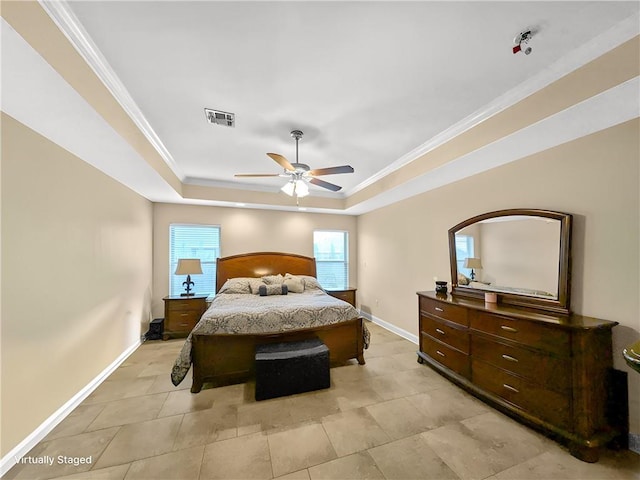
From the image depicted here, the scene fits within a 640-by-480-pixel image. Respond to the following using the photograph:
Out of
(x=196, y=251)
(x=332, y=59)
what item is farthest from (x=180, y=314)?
(x=332, y=59)

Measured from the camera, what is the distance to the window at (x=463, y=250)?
10.3 feet

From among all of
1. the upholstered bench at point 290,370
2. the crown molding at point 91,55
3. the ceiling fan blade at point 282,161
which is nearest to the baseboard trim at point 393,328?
the upholstered bench at point 290,370

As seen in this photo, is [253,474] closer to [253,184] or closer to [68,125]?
[68,125]

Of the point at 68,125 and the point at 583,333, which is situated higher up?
the point at 68,125

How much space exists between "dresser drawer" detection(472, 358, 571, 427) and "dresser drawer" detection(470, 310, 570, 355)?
0.33 metres

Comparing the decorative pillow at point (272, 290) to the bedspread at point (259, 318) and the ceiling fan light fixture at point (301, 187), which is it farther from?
the ceiling fan light fixture at point (301, 187)

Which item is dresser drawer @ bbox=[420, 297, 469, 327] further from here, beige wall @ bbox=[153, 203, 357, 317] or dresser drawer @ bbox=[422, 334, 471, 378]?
beige wall @ bbox=[153, 203, 357, 317]

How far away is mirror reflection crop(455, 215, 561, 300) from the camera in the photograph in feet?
7.63

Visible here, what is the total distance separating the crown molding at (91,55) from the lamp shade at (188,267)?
7.77 ft

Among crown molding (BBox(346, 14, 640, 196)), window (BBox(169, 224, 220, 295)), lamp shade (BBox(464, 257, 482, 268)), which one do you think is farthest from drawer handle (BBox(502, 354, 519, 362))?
window (BBox(169, 224, 220, 295))

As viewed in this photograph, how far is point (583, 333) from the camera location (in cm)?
178

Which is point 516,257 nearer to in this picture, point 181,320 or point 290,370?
point 290,370

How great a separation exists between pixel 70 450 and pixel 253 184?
161 inches

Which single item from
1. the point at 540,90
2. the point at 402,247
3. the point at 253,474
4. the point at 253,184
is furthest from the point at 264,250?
the point at 540,90
